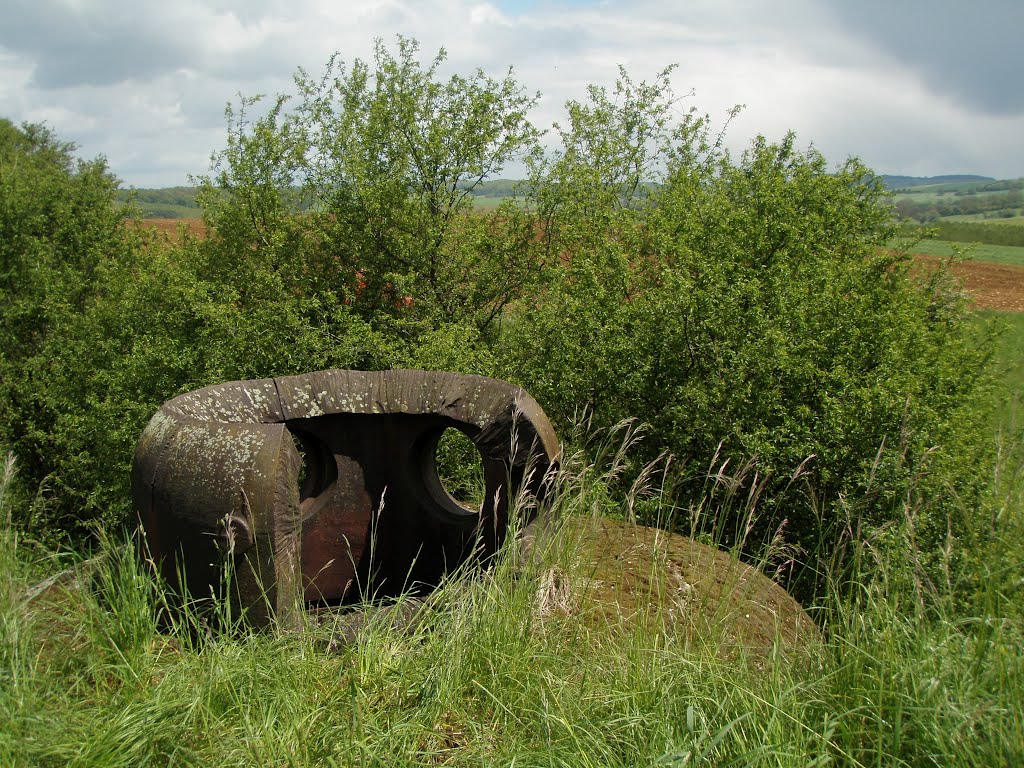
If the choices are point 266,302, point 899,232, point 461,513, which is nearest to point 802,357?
point 461,513

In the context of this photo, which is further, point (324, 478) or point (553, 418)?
point (553, 418)

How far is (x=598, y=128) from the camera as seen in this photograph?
10828 mm

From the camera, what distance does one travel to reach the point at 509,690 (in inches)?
109

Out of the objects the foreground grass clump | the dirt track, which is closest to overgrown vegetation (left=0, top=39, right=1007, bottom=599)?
the foreground grass clump

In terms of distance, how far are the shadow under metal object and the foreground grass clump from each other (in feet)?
1.29

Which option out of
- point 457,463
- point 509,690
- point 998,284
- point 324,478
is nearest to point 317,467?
point 324,478

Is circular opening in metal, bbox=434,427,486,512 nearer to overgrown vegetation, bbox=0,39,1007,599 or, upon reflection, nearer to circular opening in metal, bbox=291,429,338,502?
overgrown vegetation, bbox=0,39,1007,599

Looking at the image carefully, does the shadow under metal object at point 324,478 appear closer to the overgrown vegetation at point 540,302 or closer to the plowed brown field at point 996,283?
the overgrown vegetation at point 540,302

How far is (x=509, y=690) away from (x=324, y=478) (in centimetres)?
299

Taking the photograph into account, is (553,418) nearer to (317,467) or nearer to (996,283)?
(317,467)

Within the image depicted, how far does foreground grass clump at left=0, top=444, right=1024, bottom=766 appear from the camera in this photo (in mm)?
2332

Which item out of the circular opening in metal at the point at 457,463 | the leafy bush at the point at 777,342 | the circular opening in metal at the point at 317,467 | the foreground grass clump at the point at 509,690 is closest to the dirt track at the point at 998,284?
the leafy bush at the point at 777,342

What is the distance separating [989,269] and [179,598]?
35238mm

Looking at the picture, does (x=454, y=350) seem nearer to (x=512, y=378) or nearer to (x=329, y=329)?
(x=512, y=378)
